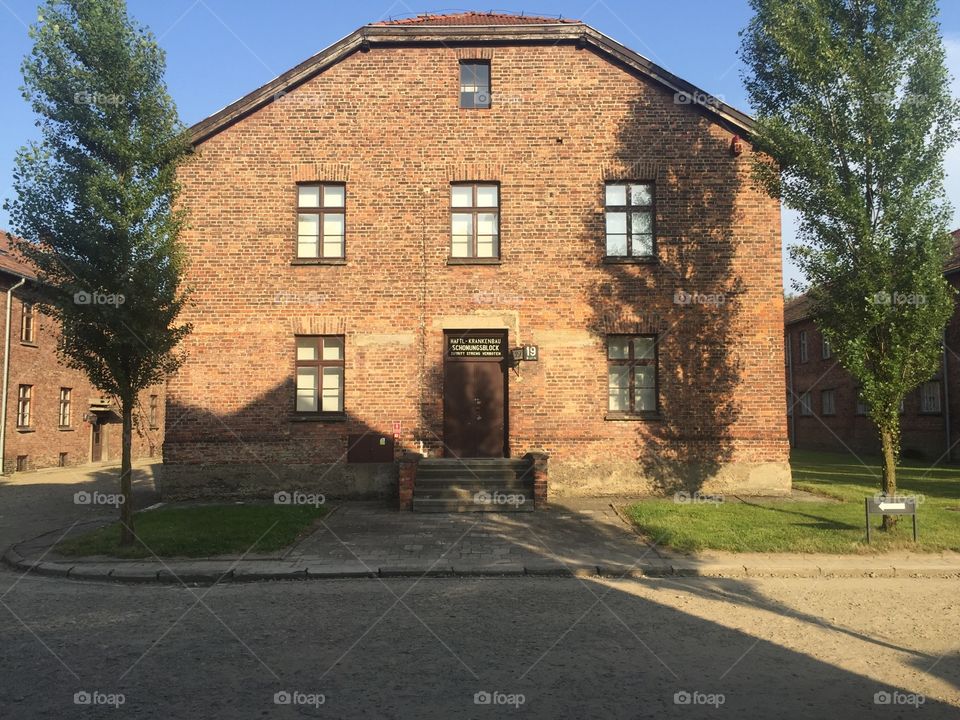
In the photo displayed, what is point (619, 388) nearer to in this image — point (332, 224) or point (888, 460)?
point (888, 460)

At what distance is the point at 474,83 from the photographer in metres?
16.0

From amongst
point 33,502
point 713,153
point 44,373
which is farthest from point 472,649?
point 44,373

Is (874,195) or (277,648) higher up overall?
(874,195)

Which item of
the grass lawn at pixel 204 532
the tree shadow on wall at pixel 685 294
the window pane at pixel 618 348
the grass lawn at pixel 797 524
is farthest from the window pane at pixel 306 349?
the grass lawn at pixel 797 524

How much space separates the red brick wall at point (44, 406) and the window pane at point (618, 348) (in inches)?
655

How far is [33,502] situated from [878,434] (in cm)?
1741

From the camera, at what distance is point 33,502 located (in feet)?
52.3

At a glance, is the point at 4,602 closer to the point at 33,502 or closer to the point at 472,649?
the point at 472,649

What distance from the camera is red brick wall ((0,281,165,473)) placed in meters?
24.2

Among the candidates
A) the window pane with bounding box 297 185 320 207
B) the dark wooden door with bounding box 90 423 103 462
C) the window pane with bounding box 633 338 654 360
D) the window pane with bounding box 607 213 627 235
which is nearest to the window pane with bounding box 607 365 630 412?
the window pane with bounding box 633 338 654 360

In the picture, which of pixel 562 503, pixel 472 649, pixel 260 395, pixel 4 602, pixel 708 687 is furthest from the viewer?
pixel 260 395

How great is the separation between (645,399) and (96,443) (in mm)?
25574

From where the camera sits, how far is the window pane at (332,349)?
1543 cm

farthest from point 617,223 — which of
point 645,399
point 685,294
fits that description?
point 645,399
